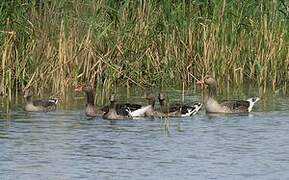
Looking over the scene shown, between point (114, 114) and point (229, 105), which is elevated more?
point (229, 105)

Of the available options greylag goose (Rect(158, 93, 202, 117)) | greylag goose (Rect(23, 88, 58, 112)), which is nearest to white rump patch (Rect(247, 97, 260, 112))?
greylag goose (Rect(158, 93, 202, 117))

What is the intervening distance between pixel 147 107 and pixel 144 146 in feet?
8.31

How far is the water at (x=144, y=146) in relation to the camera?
9445 millimetres

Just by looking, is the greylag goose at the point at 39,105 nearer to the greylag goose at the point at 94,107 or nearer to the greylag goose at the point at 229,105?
the greylag goose at the point at 94,107

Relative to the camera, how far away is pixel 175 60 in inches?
600

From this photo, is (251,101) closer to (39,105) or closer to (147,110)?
(147,110)

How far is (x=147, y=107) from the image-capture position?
13359mm

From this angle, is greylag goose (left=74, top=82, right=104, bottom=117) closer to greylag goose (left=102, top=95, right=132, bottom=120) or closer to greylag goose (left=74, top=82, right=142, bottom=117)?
greylag goose (left=74, top=82, right=142, bottom=117)

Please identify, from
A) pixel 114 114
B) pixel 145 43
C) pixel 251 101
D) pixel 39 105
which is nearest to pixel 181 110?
pixel 114 114

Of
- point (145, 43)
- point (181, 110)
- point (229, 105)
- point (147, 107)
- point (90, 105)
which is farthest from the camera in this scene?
point (145, 43)

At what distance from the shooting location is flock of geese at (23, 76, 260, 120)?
13.2 metres

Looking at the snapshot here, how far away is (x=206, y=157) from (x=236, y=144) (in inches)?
35.6

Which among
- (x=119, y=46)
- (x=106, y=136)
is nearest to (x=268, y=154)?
(x=106, y=136)

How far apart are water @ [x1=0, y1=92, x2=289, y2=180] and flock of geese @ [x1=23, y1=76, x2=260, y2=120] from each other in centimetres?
13
